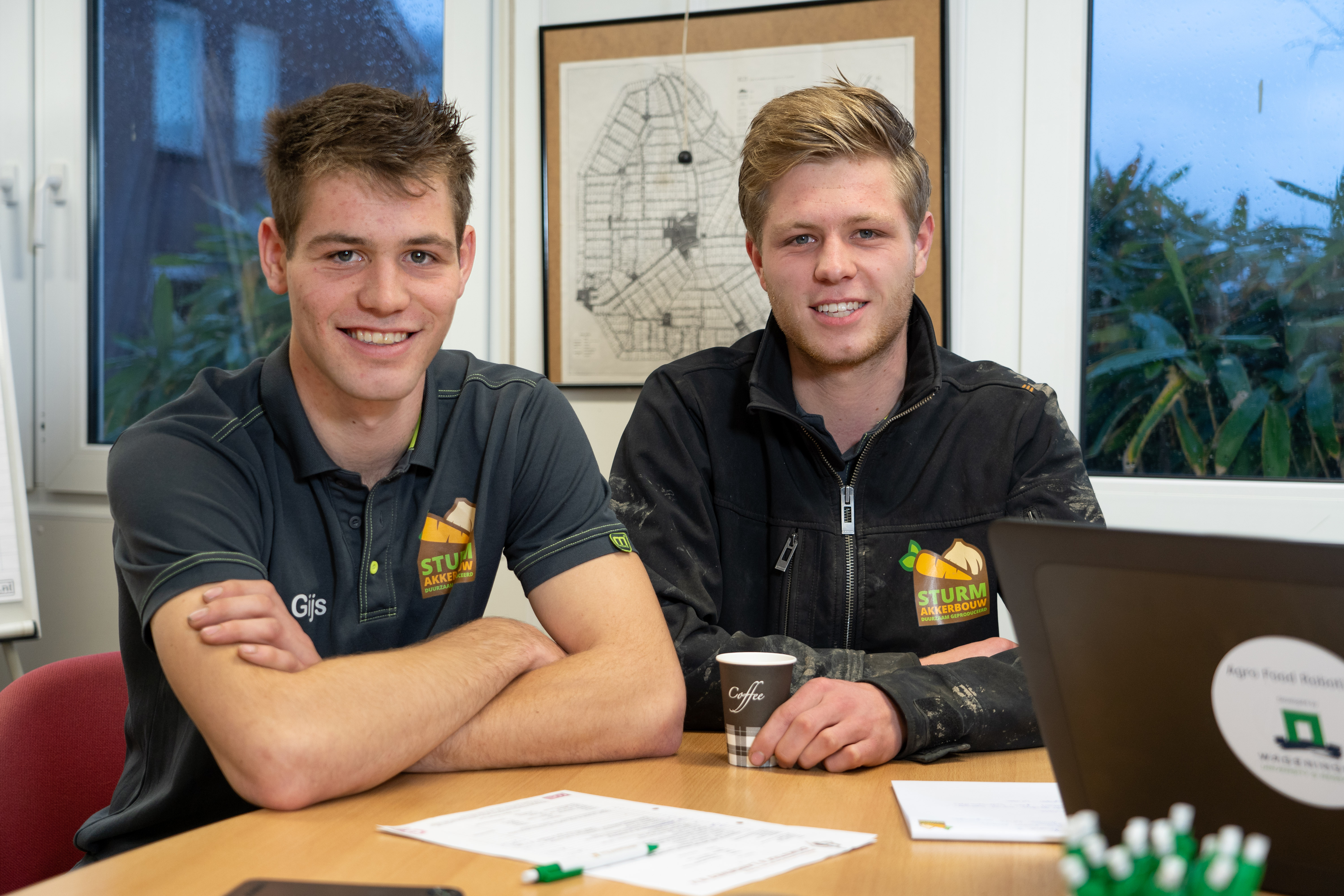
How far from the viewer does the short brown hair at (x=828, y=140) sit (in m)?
1.76

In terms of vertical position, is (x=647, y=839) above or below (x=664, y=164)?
below

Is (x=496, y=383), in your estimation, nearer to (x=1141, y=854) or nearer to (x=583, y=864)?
(x=583, y=864)

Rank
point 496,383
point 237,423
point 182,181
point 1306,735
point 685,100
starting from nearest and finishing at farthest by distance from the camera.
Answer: point 1306,735, point 237,423, point 496,383, point 685,100, point 182,181

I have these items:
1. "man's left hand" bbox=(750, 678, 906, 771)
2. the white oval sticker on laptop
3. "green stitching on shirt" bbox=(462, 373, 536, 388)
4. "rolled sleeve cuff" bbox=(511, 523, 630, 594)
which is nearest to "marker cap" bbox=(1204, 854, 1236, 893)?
the white oval sticker on laptop

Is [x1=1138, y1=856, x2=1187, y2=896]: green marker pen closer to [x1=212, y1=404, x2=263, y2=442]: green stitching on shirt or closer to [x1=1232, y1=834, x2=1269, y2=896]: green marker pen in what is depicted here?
[x1=1232, y1=834, x2=1269, y2=896]: green marker pen

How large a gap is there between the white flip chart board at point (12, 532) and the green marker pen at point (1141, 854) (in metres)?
2.54

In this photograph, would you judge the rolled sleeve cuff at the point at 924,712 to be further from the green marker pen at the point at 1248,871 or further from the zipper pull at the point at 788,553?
the green marker pen at the point at 1248,871

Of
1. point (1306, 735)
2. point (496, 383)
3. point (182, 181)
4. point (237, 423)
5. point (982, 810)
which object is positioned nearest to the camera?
point (1306, 735)

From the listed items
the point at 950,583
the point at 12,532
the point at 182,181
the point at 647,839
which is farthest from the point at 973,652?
the point at 182,181

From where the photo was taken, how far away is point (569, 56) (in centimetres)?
246

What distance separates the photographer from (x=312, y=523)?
4.80 feet

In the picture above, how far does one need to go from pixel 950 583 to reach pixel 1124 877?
120 cm

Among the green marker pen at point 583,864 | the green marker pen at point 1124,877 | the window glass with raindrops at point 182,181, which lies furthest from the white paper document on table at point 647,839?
the window glass with raindrops at point 182,181

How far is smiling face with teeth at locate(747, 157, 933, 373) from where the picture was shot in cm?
176
